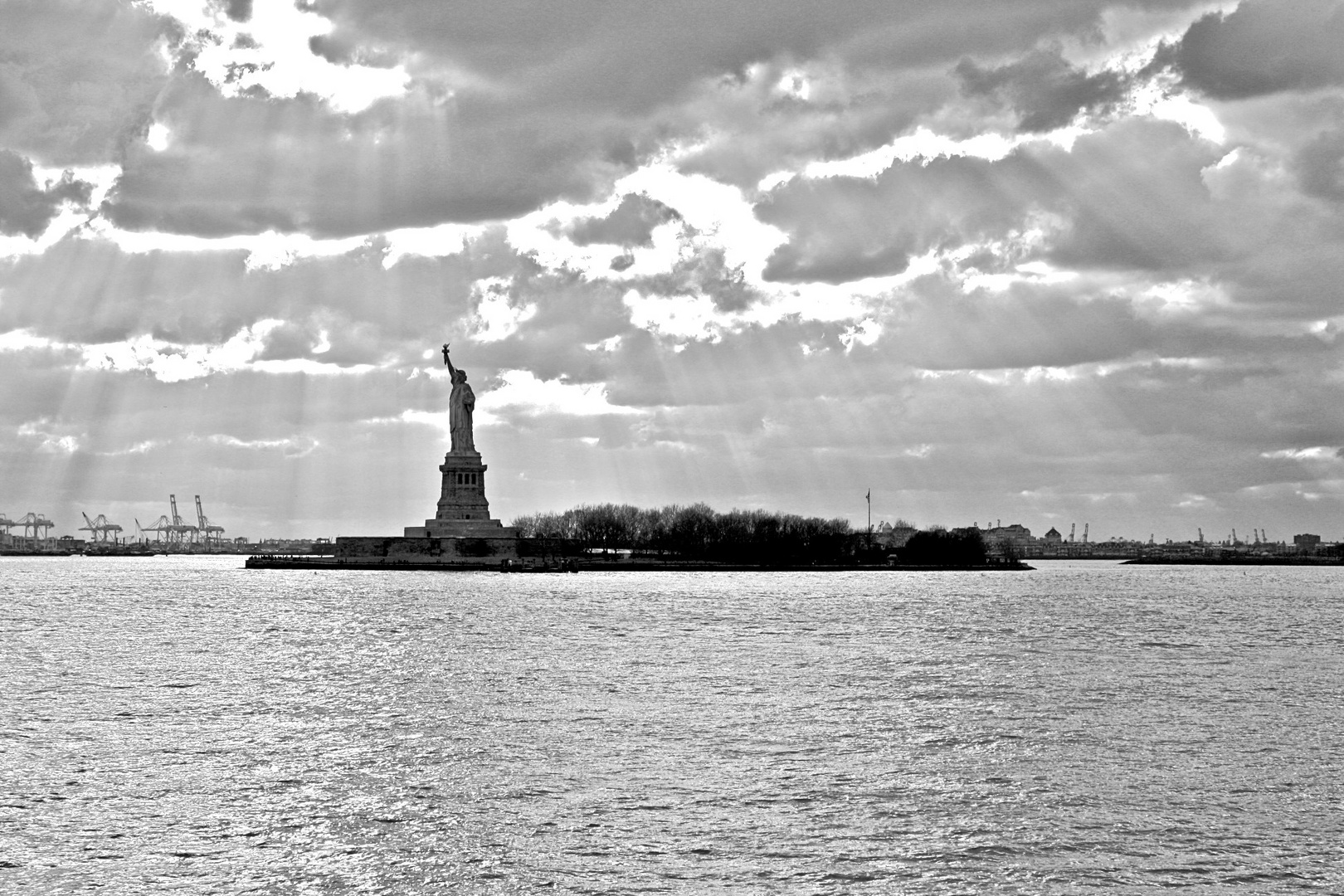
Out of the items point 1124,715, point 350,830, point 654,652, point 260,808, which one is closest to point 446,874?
point 350,830

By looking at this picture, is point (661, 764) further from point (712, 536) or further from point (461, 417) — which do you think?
point (712, 536)

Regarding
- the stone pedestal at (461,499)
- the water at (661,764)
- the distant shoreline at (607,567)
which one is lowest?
the water at (661,764)

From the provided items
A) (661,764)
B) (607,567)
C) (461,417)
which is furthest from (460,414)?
(661,764)

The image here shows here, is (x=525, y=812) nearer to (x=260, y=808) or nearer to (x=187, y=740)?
(x=260, y=808)

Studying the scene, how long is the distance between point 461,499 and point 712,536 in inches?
2437

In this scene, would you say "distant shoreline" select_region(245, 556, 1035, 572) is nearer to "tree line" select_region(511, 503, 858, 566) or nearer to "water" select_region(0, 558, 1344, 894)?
"tree line" select_region(511, 503, 858, 566)

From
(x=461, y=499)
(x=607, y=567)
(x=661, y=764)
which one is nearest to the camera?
(x=661, y=764)

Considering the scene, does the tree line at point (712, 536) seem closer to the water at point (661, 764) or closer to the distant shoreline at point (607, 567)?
the distant shoreline at point (607, 567)

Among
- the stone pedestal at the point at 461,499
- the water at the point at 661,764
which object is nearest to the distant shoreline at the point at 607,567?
the stone pedestal at the point at 461,499

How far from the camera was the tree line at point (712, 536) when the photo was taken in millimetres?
175500

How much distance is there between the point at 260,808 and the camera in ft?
68.3

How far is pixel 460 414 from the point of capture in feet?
429

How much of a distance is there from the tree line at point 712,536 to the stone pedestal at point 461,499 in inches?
1540

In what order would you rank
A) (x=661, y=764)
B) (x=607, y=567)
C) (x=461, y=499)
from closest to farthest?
(x=661, y=764), (x=461, y=499), (x=607, y=567)
